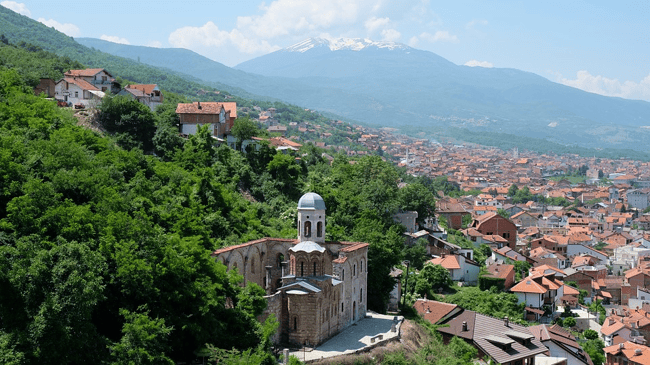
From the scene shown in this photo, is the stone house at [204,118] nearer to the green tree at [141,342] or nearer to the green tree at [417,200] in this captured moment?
the green tree at [417,200]

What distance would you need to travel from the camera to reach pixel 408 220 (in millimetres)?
46625

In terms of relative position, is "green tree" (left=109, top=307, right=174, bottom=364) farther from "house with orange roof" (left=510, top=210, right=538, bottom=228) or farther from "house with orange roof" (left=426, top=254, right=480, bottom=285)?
"house with orange roof" (left=510, top=210, right=538, bottom=228)

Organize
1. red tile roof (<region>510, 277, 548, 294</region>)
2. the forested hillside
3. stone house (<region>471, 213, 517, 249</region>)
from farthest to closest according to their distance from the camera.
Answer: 1. stone house (<region>471, 213, 517, 249</region>)
2. red tile roof (<region>510, 277, 548, 294</region>)
3. the forested hillside

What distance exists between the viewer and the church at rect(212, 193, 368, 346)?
25141mm

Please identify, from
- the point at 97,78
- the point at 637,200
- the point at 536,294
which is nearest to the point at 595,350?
the point at 536,294

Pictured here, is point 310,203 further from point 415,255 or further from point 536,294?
point 536,294

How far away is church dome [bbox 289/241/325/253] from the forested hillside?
2906 mm

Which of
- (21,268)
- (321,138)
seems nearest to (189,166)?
(21,268)

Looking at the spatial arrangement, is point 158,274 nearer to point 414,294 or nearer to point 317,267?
point 317,267

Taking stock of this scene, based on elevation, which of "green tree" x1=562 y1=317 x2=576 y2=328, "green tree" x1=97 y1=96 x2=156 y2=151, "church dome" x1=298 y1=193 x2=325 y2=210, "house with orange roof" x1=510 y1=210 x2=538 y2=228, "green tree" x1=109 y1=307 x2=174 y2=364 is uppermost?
"green tree" x1=97 y1=96 x2=156 y2=151

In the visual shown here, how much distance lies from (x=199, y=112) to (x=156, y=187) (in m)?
11.5

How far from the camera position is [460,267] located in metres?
45.1

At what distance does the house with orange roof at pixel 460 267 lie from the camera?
44.6 metres

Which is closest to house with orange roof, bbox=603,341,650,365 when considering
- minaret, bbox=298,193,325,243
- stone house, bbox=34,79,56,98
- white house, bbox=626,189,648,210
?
minaret, bbox=298,193,325,243
